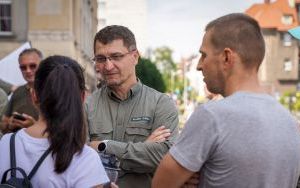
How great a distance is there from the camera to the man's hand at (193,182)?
2.52 m

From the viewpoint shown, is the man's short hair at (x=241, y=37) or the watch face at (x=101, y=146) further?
the watch face at (x=101, y=146)

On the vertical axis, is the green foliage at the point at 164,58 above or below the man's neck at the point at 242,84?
below

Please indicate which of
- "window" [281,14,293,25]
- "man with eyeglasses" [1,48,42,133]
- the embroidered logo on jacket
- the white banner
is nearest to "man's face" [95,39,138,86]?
the embroidered logo on jacket

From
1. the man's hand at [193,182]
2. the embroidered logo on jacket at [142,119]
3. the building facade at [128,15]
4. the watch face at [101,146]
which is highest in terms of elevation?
the man's hand at [193,182]

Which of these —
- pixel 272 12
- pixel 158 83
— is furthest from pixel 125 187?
pixel 272 12

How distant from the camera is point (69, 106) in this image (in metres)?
2.65

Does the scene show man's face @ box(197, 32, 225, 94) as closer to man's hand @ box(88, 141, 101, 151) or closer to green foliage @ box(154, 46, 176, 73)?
man's hand @ box(88, 141, 101, 151)

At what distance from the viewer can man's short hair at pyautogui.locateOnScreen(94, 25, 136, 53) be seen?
3.59m

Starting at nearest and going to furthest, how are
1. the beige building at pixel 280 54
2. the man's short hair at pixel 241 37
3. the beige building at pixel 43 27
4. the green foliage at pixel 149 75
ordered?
the man's short hair at pixel 241 37
the beige building at pixel 43 27
the green foliage at pixel 149 75
the beige building at pixel 280 54

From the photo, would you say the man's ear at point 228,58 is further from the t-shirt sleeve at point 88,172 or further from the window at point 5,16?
the window at point 5,16

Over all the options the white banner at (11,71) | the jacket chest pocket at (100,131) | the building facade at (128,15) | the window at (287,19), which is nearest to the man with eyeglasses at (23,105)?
the jacket chest pocket at (100,131)

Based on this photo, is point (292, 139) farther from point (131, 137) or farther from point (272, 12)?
point (272, 12)

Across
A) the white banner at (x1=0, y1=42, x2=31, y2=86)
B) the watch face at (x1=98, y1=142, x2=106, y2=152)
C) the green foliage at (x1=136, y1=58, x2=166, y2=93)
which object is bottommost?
the green foliage at (x1=136, y1=58, x2=166, y2=93)

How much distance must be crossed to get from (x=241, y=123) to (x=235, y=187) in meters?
0.28
